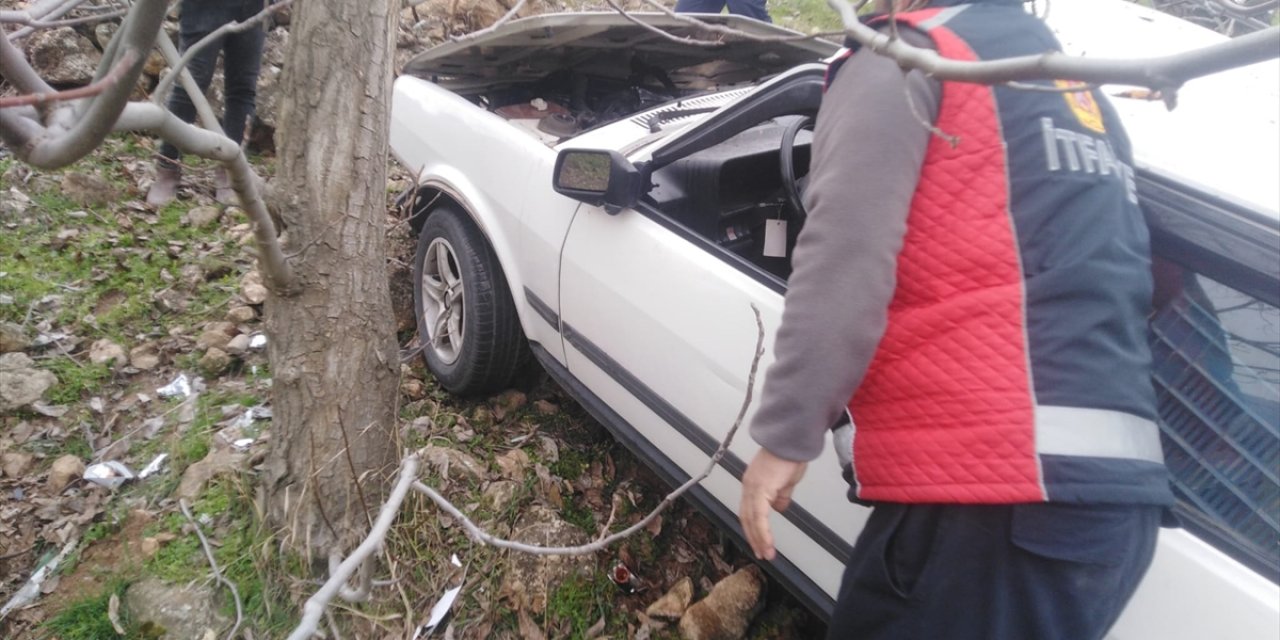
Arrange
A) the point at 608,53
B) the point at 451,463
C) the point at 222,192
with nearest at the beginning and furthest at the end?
the point at 451,463 < the point at 608,53 < the point at 222,192

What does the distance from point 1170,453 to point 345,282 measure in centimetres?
200

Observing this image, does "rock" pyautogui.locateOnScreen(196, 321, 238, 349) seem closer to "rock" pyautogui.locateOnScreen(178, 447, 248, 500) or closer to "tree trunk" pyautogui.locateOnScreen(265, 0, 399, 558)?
"rock" pyautogui.locateOnScreen(178, 447, 248, 500)

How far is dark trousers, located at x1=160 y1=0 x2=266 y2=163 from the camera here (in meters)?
3.38

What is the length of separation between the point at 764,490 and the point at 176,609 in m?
1.79

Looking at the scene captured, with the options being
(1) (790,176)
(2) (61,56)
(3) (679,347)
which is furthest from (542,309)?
(2) (61,56)

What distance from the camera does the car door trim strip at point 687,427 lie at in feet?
5.77

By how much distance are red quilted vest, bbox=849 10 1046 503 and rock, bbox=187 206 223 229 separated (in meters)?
3.73

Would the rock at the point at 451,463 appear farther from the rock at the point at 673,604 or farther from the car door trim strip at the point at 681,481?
the rock at the point at 673,604

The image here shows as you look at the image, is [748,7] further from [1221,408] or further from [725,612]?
[1221,408]

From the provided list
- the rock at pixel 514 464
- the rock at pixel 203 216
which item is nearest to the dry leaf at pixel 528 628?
the rock at pixel 514 464

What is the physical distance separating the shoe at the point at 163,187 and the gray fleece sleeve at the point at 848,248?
3.89m

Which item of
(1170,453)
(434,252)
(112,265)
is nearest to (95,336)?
(112,265)

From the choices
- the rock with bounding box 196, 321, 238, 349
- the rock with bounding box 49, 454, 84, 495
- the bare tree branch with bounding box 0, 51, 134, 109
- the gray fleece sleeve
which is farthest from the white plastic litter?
the gray fleece sleeve

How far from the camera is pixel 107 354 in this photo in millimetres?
2895
